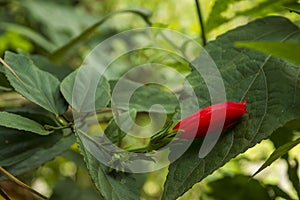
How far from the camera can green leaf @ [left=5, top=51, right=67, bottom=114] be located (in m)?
0.43

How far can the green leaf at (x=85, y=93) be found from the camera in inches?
17.5

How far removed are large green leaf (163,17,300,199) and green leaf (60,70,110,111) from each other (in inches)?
2.8

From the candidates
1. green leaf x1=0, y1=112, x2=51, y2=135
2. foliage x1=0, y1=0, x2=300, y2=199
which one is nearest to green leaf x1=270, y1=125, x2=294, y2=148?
foliage x1=0, y1=0, x2=300, y2=199

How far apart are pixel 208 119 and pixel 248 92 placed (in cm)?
5

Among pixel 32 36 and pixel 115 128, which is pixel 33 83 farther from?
pixel 32 36

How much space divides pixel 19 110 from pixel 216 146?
0.69 ft

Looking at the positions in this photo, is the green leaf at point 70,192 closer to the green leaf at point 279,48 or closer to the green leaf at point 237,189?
the green leaf at point 237,189

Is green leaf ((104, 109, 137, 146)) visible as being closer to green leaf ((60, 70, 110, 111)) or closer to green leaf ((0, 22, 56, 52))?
green leaf ((60, 70, 110, 111))

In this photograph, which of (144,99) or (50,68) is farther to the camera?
(50,68)

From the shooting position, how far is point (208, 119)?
38 cm

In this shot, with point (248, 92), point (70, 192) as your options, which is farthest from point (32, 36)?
point (248, 92)

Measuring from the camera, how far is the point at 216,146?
0.38 m

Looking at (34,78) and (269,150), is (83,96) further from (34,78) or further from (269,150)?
(269,150)

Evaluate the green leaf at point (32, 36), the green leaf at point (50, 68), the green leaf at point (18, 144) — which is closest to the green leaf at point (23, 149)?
the green leaf at point (18, 144)
